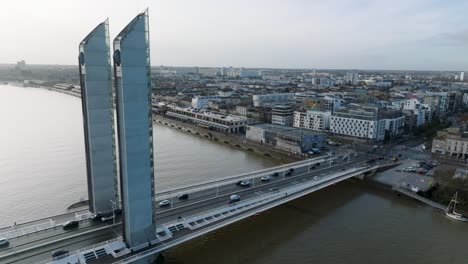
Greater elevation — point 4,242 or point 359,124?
point 359,124

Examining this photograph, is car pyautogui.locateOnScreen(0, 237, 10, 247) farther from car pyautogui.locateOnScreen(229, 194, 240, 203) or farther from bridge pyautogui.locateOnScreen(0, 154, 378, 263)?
car pyautogui.locateOnScreen(229, 194, 240, 203)

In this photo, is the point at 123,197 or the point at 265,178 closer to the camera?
the point at 123,197

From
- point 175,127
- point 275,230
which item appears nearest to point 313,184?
point 275,230

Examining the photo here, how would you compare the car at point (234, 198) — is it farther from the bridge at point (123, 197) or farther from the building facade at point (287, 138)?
the building facade at point (287, 138)

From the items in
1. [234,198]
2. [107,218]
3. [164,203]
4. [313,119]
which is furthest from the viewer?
[313,119]

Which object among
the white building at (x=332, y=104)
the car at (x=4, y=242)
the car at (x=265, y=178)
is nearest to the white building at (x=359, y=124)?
the white building at (x=332, y=104)

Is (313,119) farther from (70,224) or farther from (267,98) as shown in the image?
(70,224)

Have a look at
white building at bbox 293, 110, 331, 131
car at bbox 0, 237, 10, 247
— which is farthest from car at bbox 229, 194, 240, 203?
white building at bbox 293, 110, 331, 131

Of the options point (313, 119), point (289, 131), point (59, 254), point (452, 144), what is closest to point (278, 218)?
point (59, 254)
